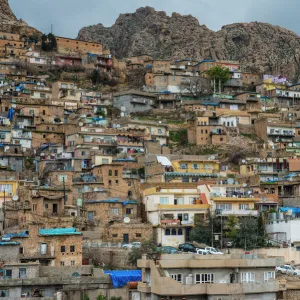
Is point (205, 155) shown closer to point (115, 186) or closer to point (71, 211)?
point (115, 186)

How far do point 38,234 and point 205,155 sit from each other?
87.4ft

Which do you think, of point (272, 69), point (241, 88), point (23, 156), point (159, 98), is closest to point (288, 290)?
point (23, 156)

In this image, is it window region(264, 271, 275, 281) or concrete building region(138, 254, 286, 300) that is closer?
concrete building region(138, 254, 286, 300)

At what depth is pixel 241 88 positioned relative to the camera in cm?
9100

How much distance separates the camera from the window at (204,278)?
31.2 meters

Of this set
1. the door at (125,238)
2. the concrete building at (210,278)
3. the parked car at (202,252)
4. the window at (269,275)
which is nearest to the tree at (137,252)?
the parked car at (202,252)

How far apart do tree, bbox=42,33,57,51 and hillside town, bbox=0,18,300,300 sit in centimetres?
17

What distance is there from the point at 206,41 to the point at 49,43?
81.4 feet

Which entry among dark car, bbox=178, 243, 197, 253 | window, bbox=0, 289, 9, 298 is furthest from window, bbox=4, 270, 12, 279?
dark car, bbox=178, 243, 197, 253

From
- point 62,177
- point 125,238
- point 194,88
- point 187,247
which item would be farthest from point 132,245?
point 194,88

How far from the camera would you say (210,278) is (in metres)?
31.4

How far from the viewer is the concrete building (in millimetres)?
30453

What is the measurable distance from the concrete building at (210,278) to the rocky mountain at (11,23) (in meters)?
69.6

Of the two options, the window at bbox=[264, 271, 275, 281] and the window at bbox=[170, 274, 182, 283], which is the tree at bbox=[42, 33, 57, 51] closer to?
the window at bbox=[264, 271, 275, 281]
